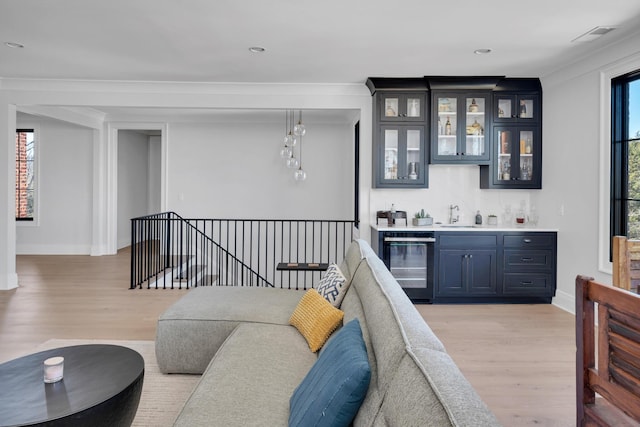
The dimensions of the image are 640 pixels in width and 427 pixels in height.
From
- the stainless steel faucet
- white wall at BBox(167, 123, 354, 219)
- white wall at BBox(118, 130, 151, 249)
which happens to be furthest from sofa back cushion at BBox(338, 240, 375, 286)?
white wall at BBox(118, 130, 151, 249)

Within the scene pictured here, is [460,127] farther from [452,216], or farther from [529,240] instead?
[529,240]

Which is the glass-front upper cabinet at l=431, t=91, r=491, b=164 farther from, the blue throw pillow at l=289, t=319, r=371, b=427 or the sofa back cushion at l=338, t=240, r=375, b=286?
the blue throw pillow at l=289, t=319, r=371, b=427

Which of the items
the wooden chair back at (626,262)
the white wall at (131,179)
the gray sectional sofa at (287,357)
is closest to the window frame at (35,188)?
the white wall at (131,179)

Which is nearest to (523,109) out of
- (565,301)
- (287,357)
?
→ (565,301)

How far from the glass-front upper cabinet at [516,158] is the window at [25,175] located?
8.42 metres

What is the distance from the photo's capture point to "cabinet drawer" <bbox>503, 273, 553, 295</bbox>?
495 centimetres

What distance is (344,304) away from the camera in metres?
2.50

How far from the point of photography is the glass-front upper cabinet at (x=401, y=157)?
17.1 ft

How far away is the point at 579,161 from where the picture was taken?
456 cm

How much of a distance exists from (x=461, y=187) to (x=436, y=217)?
0.52 m

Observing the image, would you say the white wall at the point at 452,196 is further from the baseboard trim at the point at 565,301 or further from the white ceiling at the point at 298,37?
the white ceiling at the point at 298,37

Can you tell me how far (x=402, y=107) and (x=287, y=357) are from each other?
386 centimetres

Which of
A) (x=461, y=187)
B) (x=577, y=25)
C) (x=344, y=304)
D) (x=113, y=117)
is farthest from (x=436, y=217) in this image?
(x=113, y=117)

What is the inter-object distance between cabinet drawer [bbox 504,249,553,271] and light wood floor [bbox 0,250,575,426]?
1.53 feet
